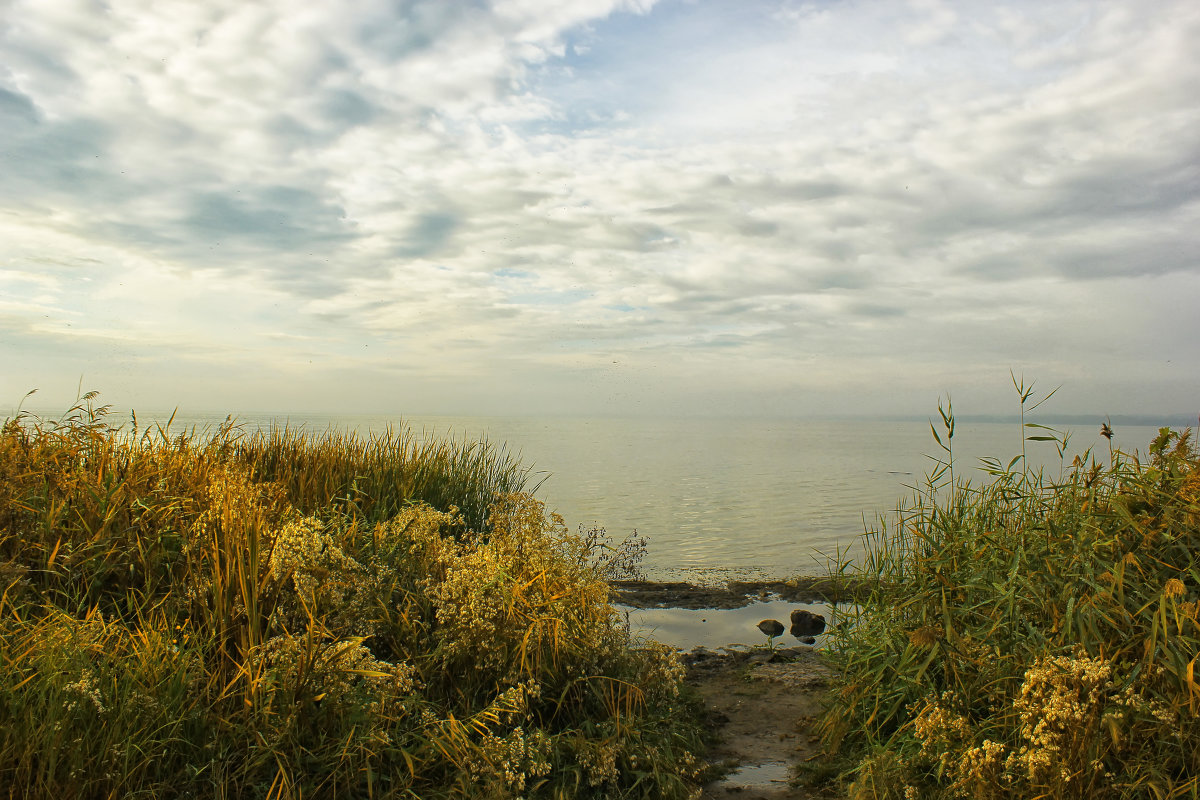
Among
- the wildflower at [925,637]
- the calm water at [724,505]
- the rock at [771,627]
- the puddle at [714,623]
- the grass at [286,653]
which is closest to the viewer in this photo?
the grass at [286,653]

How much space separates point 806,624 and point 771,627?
0.49 metres

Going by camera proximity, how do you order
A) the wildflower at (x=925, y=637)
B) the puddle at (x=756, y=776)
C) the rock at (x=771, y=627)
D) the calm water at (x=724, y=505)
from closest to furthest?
the wildflower at (x=925, y=637)
the puddle at (x=756, y=776)
the rock at (x=771, y=627)
the calm water at (x=724, y=505)

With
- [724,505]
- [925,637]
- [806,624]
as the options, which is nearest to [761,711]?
[925,637]

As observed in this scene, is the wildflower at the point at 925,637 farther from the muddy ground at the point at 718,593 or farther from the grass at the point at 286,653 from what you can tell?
the muddy ground at the point at 718,593

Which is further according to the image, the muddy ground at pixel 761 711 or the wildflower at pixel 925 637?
the muddy ground at pixel 761 711

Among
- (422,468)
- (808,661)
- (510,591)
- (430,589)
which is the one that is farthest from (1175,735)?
(422,468)

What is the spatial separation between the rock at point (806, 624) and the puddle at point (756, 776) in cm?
477

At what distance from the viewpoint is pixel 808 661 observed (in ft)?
27.8

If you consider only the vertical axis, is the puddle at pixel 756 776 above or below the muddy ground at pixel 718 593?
above

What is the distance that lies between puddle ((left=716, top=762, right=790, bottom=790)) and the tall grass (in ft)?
1.51

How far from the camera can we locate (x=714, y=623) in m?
10.8

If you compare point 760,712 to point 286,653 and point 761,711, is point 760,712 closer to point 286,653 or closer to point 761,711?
point 761,711

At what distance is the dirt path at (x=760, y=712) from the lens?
5.24 meters

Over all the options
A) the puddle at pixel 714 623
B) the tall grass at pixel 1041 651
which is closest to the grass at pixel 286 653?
the tall grass at pixel 1041 651
